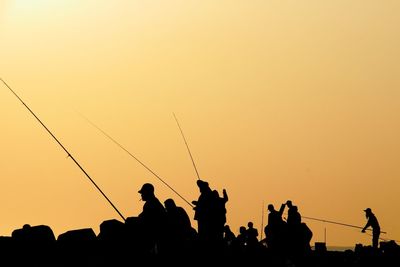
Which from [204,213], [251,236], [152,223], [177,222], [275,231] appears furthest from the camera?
[251,236]

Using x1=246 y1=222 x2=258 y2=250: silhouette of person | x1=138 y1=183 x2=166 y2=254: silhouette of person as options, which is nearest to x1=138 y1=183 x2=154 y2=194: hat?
x1=138 y1=183 x2=166 y2=254: silhouette of person

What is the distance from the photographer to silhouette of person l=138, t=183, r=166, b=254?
17.1 meters

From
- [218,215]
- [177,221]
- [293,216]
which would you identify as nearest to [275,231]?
[293,216]

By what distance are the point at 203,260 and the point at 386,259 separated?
9.71 meters

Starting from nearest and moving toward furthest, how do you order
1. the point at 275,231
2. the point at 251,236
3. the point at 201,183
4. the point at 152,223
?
the point at 152,223 → the point at 201,183 → the point at 275,231 → the point at 251,236

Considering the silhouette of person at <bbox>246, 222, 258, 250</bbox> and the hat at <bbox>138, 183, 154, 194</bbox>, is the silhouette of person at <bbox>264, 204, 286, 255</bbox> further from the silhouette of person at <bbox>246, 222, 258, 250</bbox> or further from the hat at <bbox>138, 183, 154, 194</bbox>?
the hat at <bbox>138, 183, 154, 194</bbox>

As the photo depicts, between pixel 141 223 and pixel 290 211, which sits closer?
pixel 141 223

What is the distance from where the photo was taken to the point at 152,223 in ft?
56.2

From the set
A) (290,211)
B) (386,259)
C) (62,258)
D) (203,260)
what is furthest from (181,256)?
(386,259)

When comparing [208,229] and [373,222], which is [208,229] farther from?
[373,222]

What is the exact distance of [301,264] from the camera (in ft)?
71.1

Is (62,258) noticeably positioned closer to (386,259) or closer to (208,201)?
(208,201)

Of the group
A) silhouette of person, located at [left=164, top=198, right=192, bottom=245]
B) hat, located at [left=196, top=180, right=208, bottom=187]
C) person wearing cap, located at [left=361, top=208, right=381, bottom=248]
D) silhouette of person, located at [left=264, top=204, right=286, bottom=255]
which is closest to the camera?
silhouette of person, located at [left=164, top=198, right=192, bottom=245]

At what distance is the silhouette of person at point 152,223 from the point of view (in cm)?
1708
